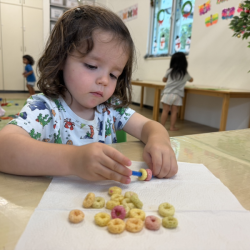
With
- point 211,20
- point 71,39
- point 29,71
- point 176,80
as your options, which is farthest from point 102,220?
point 29,71

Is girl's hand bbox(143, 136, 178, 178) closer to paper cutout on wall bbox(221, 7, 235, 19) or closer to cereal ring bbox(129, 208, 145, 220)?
cereal ring bbox(129, 208, 145, 220)

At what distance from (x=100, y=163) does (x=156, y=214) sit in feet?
0.44

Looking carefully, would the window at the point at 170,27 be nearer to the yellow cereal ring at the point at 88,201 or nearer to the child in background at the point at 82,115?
the child in background at the point at 82,115

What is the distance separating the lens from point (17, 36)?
5.48 metres

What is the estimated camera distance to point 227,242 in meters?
0.32

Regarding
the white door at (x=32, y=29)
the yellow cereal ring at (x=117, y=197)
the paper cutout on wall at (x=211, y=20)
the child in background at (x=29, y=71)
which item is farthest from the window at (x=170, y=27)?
the yellow cereal ring at (x=117, y=197)

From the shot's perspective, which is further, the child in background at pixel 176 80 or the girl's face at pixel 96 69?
the child in background at pixel 176 80

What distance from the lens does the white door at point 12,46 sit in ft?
17.4

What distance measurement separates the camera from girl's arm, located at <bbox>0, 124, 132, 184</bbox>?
1.41 feet

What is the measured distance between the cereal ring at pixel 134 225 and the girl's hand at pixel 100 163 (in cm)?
11

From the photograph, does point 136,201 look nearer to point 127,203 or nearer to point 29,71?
point 127,203

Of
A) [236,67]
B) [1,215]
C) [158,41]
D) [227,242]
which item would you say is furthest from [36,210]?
[158,41]

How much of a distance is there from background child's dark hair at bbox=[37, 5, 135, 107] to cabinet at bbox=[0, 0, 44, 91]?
199 inches

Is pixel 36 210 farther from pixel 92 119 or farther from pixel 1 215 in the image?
pixel 92 119
